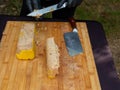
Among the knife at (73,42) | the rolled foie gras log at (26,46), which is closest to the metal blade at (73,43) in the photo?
the knife at (73,42)

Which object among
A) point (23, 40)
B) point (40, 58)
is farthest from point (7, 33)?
point (40, 58)

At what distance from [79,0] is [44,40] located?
32cm

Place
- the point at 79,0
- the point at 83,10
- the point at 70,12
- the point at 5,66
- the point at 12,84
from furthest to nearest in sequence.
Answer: the point at 83,10 < the point at 70,12 < the point at 79,0 < the point at 5,66 < the point at 12,84

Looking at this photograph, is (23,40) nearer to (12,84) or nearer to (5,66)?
(5,66)

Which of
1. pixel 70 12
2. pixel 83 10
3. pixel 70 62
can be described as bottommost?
pixel 83 10

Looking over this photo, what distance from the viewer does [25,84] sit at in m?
1.33

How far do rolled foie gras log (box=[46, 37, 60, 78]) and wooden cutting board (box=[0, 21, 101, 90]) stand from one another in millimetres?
31

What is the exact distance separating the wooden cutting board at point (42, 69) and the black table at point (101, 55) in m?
0.03

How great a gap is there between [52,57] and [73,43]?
203 millimetres

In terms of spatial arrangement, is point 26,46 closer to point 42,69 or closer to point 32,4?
point 42,69

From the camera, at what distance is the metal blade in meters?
1.54

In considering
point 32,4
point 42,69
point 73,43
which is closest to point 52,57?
point 42,69

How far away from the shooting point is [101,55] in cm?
155

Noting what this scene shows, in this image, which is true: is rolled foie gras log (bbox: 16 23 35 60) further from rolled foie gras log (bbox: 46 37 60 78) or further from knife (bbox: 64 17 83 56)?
knife (bbox: 64 17 83 56)
